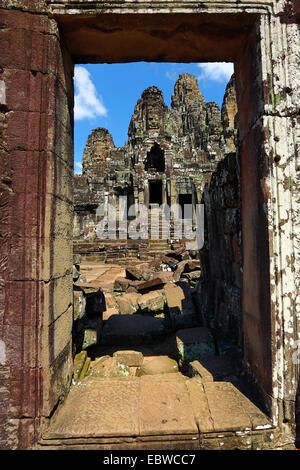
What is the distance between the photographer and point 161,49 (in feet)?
Result: 7.97

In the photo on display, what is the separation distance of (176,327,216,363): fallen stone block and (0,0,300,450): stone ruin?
87 cm

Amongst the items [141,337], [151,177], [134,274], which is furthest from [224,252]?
[151,177]

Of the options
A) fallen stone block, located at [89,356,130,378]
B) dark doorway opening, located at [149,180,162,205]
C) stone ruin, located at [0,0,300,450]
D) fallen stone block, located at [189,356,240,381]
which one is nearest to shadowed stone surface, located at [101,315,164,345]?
fallen stone block, located at [89,356,130,378]

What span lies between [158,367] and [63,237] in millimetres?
2182

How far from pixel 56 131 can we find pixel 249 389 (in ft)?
9.05

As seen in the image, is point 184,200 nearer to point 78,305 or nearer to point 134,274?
point 134,274

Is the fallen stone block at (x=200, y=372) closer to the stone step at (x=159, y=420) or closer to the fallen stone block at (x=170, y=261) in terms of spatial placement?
the stone step at (x=159, y=420)

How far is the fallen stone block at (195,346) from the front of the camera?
10.3 feet

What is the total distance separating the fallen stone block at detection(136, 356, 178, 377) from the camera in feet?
10.6

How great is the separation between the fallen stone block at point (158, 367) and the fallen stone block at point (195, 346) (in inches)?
7.8

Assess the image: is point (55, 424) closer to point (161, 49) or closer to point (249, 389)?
point (249, 389)

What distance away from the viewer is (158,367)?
3291 mm

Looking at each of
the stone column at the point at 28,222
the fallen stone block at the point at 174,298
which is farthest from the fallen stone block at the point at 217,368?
the fallen stone block at the point at 174,298
